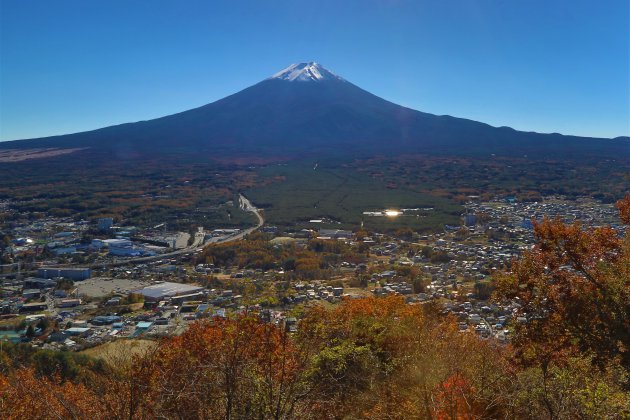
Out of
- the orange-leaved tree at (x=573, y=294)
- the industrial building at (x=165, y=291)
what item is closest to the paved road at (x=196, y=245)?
the industrial building at (x=165, y=291)

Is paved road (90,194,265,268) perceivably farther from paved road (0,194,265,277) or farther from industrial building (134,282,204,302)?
industrial building (134,282,204,302)

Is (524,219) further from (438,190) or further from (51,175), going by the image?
(51,175)

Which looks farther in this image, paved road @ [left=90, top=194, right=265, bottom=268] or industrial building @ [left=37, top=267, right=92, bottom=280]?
paved road @ [left=90, top=194, right=265, bottom=268]

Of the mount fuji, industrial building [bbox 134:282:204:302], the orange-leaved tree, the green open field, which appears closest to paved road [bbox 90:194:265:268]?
the green open field

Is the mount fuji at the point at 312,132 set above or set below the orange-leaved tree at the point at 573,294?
above

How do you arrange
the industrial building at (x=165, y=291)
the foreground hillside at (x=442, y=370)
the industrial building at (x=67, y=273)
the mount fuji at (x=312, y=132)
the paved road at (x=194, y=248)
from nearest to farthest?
the foreground hillside at (x=442, y=370)
the industrial building at (x=165, y=291)
the industrial building at (x=67, y=273)
the paved road at (x=194, y=248)
the mount fuji at (x=312, y=132)

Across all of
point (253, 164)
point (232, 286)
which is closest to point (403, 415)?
point (232, 286)

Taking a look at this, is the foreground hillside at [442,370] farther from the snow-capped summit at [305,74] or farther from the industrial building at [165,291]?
the snow-capped summit at [305,74]
